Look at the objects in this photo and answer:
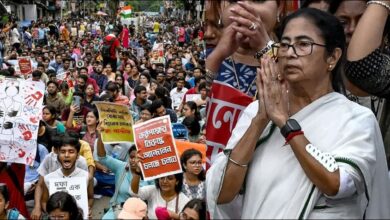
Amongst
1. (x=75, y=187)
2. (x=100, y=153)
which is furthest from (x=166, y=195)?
(x=100, y=153)

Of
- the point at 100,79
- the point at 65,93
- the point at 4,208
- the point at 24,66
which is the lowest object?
the point at 100,79

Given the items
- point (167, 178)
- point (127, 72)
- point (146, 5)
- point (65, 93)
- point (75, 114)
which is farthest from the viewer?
A: point (146, 5)

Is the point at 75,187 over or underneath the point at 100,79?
over

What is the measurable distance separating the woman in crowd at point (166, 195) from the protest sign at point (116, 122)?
1162 millimetres

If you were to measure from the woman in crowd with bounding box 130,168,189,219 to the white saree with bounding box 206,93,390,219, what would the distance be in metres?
2.68

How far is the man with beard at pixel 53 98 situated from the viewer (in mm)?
9022

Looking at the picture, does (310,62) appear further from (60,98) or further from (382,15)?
(60,98)

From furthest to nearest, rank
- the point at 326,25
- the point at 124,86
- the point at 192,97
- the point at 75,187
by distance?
the point at 124,86
the point at 192,97
the point at 75,187
the point at 326,25

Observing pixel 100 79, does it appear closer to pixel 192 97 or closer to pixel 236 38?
pixel 192 97

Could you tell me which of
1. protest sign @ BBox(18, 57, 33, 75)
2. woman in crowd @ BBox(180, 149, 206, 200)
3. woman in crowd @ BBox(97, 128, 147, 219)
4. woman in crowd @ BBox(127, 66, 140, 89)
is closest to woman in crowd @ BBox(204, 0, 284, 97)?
woman in crowd @ BBox(180, 149, 206, 200)

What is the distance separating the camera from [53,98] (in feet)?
30.0

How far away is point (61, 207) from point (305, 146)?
2.64 m

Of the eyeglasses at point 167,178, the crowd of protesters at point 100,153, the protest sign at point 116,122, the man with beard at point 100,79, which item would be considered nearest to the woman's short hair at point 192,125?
the crowd of protesters at point 100,153

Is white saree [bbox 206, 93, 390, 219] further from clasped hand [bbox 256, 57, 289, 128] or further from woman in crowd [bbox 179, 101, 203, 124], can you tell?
woman in crowd [bbox 179, 101, 203, 124]
